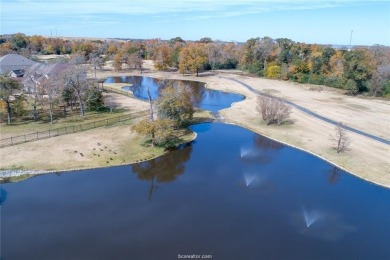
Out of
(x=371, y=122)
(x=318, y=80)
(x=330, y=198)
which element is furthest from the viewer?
(x=318, y=80)

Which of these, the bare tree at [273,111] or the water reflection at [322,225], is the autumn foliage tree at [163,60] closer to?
the bare tree at [273,111]

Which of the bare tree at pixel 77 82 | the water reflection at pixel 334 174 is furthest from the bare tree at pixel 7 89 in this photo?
the water reflection at pixel 334 174

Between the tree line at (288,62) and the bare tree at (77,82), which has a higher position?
the tree line at (288,62)

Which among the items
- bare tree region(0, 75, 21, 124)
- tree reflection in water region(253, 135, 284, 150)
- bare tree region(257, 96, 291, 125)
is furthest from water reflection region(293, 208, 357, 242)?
bare tree region(0, 75, 21, 124)

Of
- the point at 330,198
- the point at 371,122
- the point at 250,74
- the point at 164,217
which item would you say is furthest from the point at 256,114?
the point at 250,74

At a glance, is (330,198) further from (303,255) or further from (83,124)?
(83,124)

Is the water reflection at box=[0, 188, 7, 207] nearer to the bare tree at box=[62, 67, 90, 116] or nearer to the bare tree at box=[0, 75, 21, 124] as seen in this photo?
the bare tree at box=[0, 75, 21, 124]
